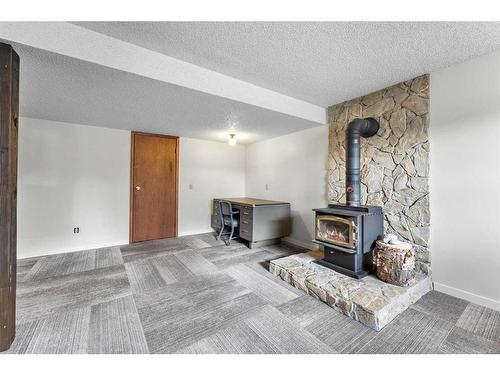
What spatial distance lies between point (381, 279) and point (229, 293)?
1.60m

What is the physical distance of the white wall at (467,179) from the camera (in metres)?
1.93

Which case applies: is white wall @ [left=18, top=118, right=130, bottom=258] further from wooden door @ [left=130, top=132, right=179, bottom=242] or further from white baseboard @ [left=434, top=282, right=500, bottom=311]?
white baseboard @ [left=434, top=282, right=500, bottom=311]

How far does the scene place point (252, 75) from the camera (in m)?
2.33

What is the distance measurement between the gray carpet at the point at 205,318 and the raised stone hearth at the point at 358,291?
0.07 metres

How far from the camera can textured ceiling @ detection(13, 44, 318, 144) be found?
73.4 inches

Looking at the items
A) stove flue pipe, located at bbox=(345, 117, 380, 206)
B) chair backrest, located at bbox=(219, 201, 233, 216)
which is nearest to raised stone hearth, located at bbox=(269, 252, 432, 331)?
stove flue pipe, located at bbox=(345, 117, 380, 206)

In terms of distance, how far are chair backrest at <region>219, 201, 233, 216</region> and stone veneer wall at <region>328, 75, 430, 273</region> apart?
2.21 m

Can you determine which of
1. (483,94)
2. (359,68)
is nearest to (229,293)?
(359,68)

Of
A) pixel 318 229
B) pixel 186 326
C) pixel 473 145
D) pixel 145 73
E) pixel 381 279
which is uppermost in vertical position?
pixel 145 73

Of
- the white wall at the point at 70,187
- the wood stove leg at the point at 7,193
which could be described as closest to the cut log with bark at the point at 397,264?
the wood stove leg at the point at 7,193

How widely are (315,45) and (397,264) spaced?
218 cm

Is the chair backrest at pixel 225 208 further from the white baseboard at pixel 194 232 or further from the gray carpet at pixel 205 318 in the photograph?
the gray carpet at pixel 205 318
